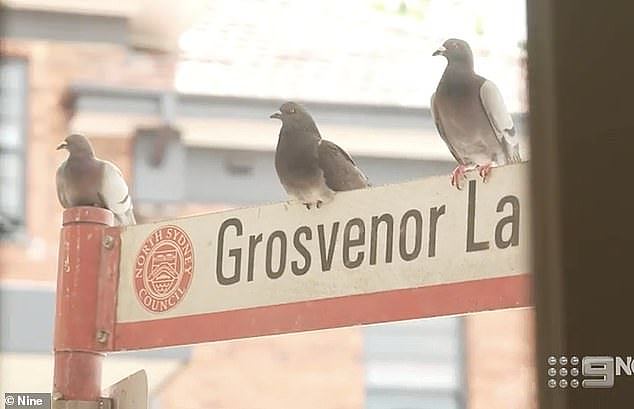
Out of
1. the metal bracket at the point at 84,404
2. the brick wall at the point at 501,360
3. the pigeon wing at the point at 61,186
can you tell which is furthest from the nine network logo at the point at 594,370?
the pigeon wing at the point at 61,186

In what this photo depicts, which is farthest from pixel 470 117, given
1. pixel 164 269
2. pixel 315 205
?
pixel 164 269

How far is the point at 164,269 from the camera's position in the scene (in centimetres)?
156

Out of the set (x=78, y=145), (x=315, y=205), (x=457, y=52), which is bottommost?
(x=315, y=205)

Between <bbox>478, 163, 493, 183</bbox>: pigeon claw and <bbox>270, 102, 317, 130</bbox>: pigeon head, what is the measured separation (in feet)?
0.91

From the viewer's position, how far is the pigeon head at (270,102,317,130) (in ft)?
5.44

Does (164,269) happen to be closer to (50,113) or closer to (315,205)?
(315,205)

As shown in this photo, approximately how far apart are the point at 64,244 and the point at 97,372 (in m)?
0.19

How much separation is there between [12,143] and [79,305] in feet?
1.03

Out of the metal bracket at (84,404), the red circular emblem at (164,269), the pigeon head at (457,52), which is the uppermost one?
the pigeon head at (457,52)

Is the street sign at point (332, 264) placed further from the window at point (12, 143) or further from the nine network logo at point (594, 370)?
the window at point (12, 143)

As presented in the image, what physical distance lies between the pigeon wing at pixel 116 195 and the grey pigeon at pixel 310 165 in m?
0.22

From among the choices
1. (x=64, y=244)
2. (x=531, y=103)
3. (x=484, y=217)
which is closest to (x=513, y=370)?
(x=484, y=217)

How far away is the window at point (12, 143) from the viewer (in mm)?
1704

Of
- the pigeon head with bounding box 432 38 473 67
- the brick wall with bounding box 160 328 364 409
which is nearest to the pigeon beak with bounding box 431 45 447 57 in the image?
the pigeon head with bounding box 432 38 473 67
